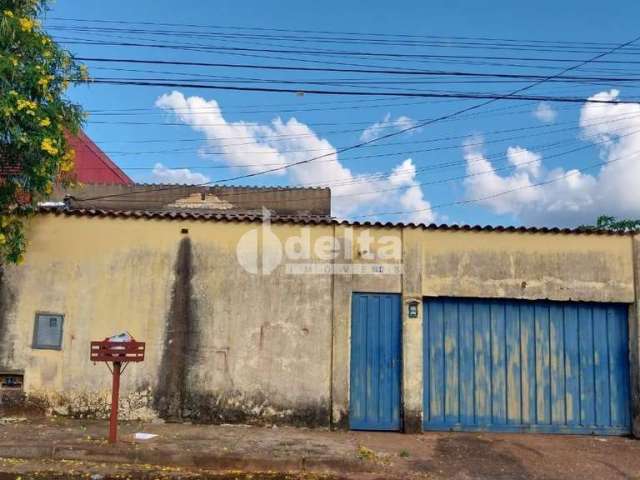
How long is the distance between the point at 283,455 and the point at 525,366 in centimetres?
396

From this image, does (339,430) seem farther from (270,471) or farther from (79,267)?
(79,267)

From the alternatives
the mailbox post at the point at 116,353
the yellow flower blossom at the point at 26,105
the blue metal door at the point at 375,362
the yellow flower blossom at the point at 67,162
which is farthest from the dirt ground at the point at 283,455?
the yellow flower blossom at the point at 26,105

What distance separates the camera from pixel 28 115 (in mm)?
6805

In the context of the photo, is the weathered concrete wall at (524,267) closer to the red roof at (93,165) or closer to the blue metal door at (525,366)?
the blue metal door at (525,366)

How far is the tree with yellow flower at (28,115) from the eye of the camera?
6.72m

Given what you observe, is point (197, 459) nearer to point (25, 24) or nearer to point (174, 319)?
point (174, 319)

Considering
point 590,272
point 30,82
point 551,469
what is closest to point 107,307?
point 30,82

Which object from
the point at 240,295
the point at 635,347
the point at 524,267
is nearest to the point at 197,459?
the point at 240,295

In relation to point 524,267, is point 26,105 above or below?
above

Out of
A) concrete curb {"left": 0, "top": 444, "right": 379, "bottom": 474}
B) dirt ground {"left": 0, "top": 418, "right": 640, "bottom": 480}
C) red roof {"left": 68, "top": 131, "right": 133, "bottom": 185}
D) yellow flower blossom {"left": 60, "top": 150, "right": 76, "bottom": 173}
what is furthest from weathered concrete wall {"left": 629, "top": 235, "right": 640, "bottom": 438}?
red roof {"left": 68, "top": 131, "right": 133, "bottom": 185}

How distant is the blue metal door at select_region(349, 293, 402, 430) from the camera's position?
829cm

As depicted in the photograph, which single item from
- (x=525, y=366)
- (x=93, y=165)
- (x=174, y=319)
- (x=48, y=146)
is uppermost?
(x=93, y=165)

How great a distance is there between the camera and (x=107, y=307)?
8406 mm

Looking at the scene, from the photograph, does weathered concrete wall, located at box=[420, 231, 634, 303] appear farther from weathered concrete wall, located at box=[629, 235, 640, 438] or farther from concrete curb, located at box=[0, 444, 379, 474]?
concrete curb, located at box=[0, 444, 379, 474]
